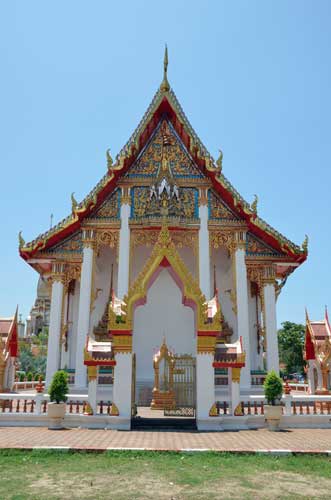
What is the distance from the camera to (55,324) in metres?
13.1

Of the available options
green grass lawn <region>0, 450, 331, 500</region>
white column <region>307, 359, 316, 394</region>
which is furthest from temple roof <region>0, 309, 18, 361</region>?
white column <region>307, 359, 316, 394</region>

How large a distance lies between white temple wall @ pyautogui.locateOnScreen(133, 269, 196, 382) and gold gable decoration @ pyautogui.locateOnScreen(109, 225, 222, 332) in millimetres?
4691

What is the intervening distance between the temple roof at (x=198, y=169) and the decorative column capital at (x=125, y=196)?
0.94 feet

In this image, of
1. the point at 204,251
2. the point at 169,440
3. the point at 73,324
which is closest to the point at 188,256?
the point at 204,251

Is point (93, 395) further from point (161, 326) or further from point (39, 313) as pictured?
point (39, 313)

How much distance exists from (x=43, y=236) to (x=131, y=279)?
2.88m

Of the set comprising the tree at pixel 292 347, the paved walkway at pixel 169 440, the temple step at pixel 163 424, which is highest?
the tree at pixel 292 347

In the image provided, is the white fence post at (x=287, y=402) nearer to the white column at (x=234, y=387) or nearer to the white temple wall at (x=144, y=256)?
the white column at (x=234, y=387)

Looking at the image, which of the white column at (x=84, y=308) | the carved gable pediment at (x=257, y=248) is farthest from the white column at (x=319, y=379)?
the white column at (x=84, y=308)

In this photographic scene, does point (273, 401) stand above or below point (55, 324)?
below

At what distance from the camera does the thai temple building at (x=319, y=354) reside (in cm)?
1157

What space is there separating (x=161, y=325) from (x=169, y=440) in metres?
7.35

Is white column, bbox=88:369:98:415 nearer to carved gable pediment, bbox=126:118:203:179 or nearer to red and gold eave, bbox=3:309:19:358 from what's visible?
red and gold eave, bbox=3:309:19:358

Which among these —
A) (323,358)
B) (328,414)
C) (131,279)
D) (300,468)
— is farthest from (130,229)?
(300,468)
